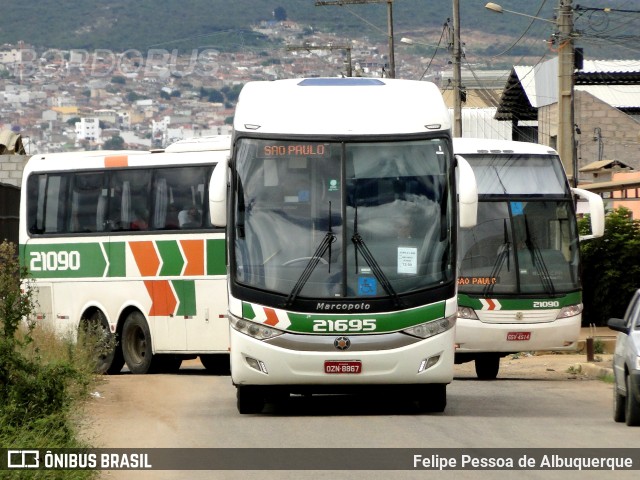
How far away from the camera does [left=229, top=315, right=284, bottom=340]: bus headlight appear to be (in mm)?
16453

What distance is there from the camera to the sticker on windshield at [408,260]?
1669 centimetres

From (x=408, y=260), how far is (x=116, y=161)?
10337mm

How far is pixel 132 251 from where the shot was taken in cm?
2536

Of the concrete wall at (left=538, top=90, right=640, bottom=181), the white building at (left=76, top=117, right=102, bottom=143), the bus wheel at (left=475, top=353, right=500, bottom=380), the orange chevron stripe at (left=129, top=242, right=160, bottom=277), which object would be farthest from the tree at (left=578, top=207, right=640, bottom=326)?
the white building at (left=76, top=117, right=102, bottom=143)

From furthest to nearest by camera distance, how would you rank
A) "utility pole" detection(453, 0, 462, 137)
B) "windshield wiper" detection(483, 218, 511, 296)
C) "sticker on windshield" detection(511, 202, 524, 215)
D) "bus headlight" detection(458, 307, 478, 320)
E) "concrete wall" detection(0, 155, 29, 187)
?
"utility pole" detection(453, 0, 462, 137) < "concrete wall" detection(0, 155, 29, 187) < "sticker on windshield" detection(511, 202, 524, 215) < "windshield wiper" detection(483, 218, 511, 296) < "bus headlight" detection(458, 307, 478, 320)

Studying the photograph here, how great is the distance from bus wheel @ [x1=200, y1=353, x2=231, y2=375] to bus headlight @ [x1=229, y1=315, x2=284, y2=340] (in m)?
10.3

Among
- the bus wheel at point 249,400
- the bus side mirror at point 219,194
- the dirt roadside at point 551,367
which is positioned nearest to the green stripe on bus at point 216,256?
the dirt roadside at point 551,367

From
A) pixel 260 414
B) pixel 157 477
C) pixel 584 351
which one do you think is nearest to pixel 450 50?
pixel 584 351

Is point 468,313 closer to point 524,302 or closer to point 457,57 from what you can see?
point 524,302

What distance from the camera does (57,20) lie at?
199 metres

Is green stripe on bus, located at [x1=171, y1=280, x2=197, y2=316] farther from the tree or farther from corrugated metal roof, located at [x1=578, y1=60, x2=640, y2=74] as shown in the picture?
corrugated metal roof, located at [x1=578, y1=60, x2=640, y2=74]

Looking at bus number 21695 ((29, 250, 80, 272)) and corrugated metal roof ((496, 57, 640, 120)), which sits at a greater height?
corrugated metal roof ((496, 57, 640, 120))

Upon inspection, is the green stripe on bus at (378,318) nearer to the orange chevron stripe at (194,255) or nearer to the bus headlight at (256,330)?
the bus headlight at (256,330)

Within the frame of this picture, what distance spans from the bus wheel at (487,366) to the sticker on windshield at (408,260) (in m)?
8.27
